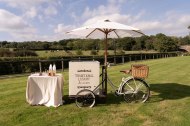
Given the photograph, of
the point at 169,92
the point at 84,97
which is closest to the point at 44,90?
the point at 84,97

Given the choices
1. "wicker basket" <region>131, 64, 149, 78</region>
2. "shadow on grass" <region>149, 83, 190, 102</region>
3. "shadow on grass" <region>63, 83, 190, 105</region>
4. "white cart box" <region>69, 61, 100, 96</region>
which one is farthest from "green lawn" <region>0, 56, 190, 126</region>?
"wicker basket" <region>131, 64, 149, 78</region>

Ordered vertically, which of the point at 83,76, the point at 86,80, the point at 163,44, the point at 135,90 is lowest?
the point at 135,90

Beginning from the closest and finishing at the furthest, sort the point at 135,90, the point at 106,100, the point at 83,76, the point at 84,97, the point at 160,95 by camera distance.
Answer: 1. the point at 84,97
2. the point at 83,76
3. the point at 135,90
4. the point at 106,100
5. the point at 160,95

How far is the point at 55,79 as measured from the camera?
8.62m

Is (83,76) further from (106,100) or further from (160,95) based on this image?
(160,95)

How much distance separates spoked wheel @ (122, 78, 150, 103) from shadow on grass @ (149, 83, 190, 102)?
0.42 m

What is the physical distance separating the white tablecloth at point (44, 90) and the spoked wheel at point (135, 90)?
2096mm

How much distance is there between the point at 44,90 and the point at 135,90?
9.29 ft

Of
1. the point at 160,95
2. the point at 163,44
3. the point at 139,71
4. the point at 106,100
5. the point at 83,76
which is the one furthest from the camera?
the point at 163,44

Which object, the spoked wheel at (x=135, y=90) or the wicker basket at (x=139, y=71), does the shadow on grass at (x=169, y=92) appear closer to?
the spoked wheel at (x=135, y=90)

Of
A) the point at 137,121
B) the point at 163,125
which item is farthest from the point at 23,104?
the point at 163,125

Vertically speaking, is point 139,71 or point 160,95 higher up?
point 139,71

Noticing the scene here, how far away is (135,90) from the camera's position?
910cm

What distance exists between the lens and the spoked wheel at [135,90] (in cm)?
902
